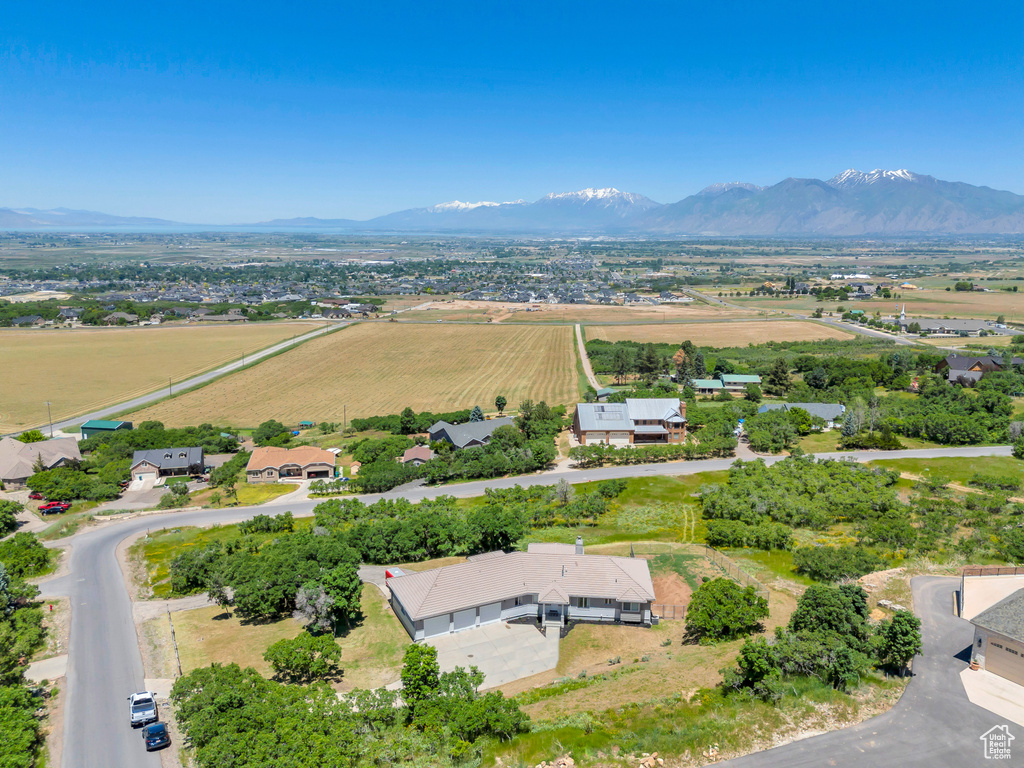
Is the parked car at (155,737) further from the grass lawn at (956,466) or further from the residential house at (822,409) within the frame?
the residential house at (822,409)

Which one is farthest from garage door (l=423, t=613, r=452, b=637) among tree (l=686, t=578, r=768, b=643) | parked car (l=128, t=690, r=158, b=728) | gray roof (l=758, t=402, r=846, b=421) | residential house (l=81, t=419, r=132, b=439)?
residential house (l=81, t=419, r=132, b=439)

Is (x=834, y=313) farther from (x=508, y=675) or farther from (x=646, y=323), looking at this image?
(x=508, y=675)

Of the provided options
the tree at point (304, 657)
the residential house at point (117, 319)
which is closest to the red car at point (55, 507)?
the tree at point (304, 657)

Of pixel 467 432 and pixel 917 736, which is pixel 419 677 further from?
pixel 467 432

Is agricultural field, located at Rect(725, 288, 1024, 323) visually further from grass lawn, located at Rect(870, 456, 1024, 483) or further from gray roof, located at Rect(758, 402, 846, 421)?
grass lawn, located at Rect(870, 456, 1024, 483)

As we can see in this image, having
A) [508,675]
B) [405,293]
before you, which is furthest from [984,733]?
[405,293]

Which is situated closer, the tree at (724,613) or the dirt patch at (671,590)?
the tree at (724,613)

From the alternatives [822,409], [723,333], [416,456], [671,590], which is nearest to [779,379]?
[822,409]
